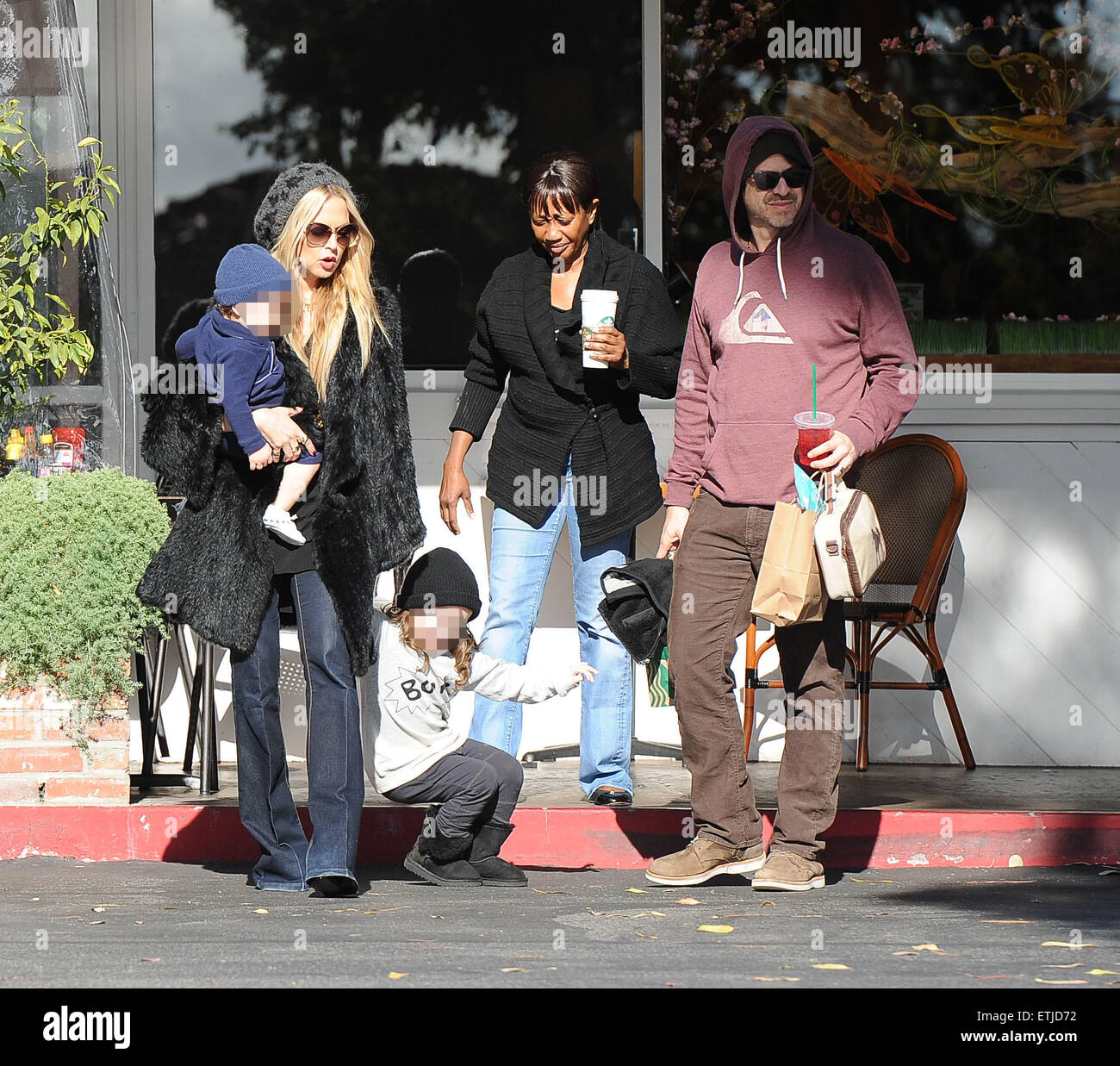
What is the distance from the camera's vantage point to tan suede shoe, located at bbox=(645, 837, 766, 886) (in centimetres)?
497

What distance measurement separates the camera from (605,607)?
5211 millimetres

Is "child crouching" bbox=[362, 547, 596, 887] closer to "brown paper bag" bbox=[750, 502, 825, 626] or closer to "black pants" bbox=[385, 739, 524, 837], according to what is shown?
"black pants" bbox=[385, 739, 524, 837]

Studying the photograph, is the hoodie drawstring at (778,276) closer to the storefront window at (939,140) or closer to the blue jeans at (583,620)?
the blue jeans at (583,620)

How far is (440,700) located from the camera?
4941 mm

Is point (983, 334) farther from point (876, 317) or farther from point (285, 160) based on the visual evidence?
point (285, 160)

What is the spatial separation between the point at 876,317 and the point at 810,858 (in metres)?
1.56

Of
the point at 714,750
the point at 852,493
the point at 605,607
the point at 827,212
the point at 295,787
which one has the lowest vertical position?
the point at 295,787

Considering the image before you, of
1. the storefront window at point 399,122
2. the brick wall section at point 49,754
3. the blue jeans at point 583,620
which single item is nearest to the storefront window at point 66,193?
the storefront window at point 399,122

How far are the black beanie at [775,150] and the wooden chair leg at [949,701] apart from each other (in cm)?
231

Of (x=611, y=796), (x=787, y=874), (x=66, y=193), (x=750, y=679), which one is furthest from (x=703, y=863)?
(x=66, y=193)

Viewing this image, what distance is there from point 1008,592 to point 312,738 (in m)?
3.50

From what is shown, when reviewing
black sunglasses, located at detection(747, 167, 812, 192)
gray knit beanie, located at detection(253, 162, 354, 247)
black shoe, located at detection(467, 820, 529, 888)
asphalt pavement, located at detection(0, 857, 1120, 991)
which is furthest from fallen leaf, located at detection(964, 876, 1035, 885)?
gray knit beanie, located at detection(253, 162, 354, 247)

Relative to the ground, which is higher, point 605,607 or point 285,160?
point 285,160
